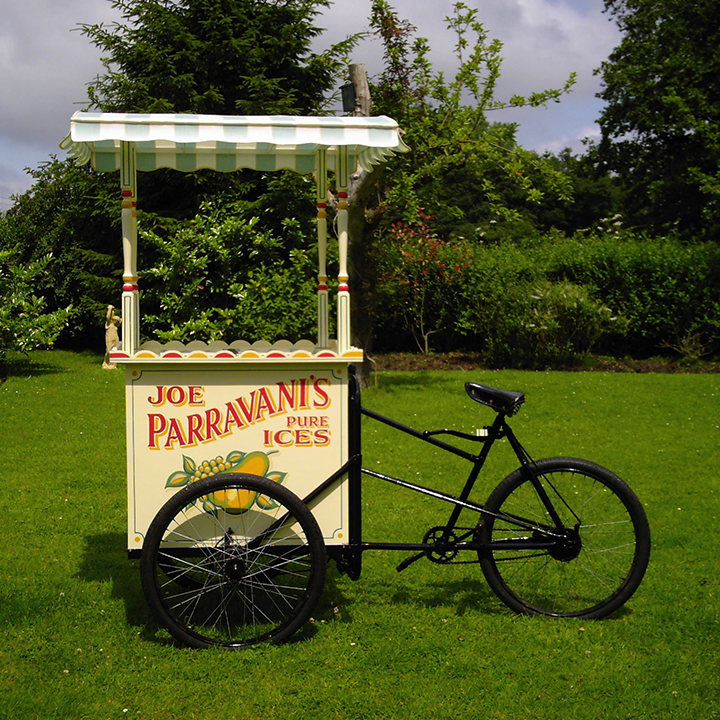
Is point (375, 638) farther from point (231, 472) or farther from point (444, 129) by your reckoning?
point (444, 129)

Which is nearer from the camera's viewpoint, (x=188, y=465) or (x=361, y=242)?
(x=188, y=465)

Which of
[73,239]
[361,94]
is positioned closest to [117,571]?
[361,94]

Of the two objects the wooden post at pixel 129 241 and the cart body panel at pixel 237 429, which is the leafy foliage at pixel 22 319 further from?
the cart body panel at pixel 237 429

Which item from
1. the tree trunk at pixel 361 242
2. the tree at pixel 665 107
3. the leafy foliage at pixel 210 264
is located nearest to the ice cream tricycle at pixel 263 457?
the tree trunk at pixel 361 242

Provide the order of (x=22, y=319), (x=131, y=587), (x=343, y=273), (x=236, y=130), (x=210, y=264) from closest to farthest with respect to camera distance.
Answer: (x=236, y=130)
(x=343, y=273)
(x=131, y=587)
(x=22, y=319)
(x=210, y=264)

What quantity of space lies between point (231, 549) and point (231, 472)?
35 cm

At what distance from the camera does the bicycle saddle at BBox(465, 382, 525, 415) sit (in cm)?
389

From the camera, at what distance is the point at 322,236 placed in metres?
4.84

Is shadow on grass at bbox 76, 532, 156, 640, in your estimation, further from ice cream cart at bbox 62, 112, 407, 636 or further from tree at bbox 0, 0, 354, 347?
tree at bbox 0, 0, 354, 347

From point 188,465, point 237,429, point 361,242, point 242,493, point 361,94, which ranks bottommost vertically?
point 242,493

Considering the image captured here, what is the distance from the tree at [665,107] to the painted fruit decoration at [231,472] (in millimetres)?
18061

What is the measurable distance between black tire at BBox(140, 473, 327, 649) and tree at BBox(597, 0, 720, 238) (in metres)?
18.2

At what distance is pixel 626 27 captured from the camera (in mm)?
26047

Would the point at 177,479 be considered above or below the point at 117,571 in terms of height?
above
